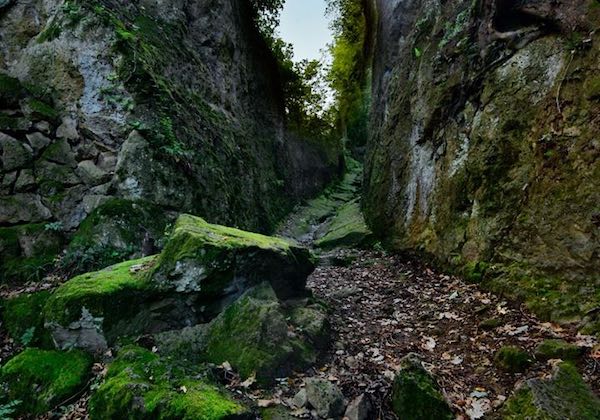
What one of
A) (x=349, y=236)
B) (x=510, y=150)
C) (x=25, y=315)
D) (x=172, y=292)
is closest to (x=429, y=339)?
(x=510, y=150)

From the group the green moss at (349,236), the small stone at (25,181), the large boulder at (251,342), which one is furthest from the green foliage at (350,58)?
the large boulder at (251,342)

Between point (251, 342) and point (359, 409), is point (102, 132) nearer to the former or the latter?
point (251, 342)

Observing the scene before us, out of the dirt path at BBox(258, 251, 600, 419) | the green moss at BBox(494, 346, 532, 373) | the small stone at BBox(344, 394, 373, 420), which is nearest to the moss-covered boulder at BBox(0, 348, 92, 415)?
the dirt path at BBox(258, 251, 600, 419)

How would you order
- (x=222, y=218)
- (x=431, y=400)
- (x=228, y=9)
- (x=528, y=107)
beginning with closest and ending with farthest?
(x=431, y=400) < (x=528, y=107) < (x=222, y=218) < (x=228, y=9)

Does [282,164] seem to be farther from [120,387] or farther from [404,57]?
[120,387]

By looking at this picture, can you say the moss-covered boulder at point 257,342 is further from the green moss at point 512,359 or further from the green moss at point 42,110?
the green moss at point 42,110

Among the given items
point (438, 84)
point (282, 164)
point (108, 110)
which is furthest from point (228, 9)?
point (438, 84)

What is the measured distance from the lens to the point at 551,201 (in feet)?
17.5

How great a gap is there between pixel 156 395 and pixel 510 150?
19.9 feet

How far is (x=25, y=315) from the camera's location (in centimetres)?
558

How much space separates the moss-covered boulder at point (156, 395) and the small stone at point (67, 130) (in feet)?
18.9

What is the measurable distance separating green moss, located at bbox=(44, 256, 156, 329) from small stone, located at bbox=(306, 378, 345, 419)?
2455 millimetres

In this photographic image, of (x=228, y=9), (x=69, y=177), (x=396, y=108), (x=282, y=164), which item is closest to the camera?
(x=69, y=177)

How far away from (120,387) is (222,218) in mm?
6166
